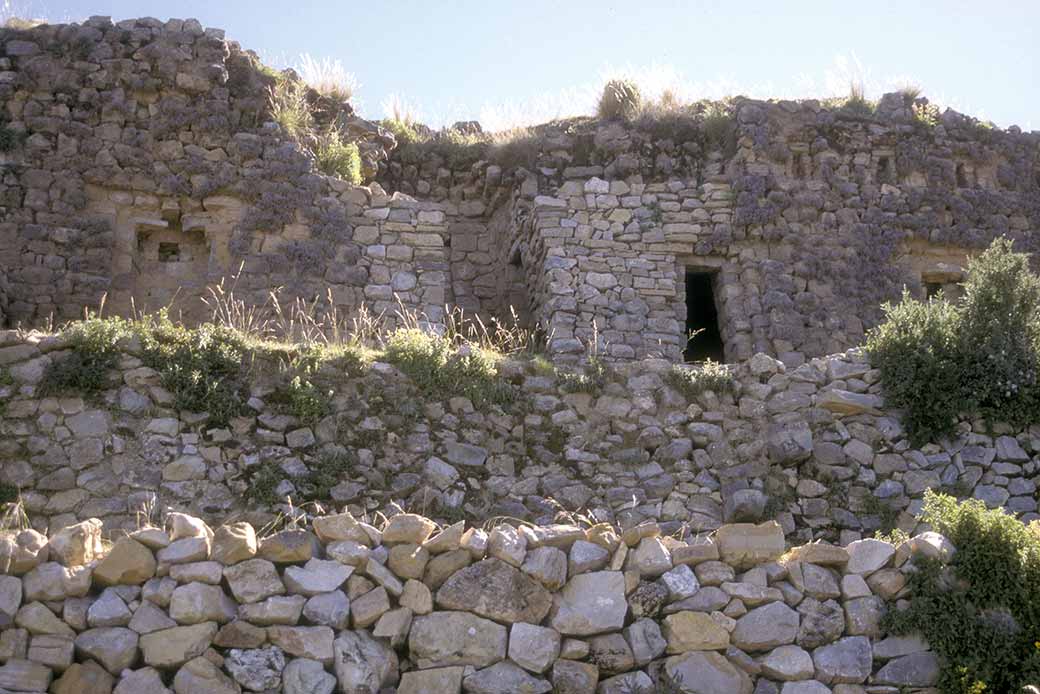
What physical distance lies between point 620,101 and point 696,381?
6.50 m

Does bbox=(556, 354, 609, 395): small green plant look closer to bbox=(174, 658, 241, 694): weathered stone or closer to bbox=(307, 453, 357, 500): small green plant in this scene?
bbox=(307, 453, 357, 500): small green plant

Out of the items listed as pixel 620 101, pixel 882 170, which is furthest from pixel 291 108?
pixel 882 170

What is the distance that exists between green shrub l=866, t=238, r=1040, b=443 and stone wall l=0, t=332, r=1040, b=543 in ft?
0.57

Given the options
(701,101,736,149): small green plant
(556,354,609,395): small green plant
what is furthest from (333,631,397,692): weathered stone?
(701,101,736,149): small green plant

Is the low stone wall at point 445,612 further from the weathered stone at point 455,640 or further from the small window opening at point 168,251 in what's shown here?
the small window opening at point 168,251

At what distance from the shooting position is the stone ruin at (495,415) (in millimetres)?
6164

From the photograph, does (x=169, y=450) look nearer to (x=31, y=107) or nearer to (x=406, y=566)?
(x=406, y=566)

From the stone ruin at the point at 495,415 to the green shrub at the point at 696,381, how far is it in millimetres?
77

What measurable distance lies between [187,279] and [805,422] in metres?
6.98

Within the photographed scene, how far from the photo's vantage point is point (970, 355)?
34.6 ft

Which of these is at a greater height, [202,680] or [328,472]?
[328,472]

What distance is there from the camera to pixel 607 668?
20.4 ft

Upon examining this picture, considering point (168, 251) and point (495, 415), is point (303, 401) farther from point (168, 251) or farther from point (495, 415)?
point (168, 251)

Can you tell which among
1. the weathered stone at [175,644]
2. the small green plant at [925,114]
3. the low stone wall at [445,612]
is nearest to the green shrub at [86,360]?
the low stone wall at [445,612]
